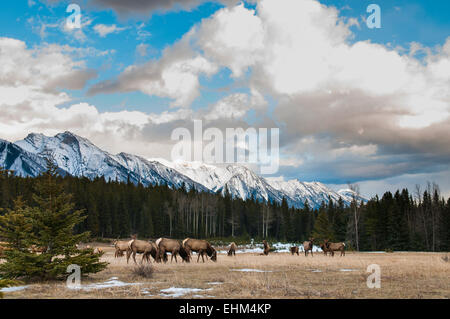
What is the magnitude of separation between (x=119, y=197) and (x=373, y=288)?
92625mm

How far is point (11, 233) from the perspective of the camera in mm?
17859

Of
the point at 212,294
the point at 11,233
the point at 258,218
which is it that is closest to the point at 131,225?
the point at 258,218

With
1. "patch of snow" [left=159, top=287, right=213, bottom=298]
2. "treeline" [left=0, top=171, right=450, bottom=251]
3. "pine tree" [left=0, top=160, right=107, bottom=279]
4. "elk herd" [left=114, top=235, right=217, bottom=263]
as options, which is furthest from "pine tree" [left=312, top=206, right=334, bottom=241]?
"patch of snow" [left=159, top=287, right=213, bottom=298]

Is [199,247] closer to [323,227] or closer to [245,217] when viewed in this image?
[323,227]

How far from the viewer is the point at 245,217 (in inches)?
5187

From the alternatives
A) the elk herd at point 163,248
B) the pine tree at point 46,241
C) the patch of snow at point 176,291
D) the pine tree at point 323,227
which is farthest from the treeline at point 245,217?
the patch of snow at point 176,291

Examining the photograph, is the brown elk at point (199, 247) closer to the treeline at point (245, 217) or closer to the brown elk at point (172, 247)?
the brown elk at point (172, 247)

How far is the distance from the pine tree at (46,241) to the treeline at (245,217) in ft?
138

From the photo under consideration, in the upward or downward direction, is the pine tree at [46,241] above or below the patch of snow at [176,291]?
above

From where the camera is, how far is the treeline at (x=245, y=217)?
7519 cm

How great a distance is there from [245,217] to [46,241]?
117 m

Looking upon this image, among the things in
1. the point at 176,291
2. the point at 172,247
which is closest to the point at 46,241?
the point at 176,291
